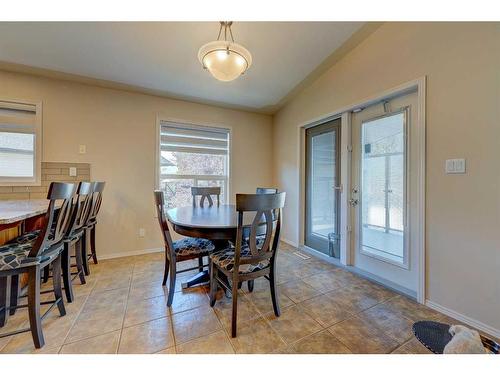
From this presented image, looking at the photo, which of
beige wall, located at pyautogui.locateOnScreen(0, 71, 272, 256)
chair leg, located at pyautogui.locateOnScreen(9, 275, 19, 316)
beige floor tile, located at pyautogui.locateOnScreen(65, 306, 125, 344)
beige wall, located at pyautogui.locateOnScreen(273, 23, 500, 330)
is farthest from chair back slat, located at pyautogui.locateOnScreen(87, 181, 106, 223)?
beige wall, located at pyautogui.locateOnScreen(273, 23, 500, 330)

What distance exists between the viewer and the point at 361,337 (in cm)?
142

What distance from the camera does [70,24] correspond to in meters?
1.86

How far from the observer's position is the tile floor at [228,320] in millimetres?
1336

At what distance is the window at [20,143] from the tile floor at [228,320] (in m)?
1.53

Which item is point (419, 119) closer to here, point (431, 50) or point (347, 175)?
point (431, 50)

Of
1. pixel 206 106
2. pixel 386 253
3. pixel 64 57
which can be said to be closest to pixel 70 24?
pixel 64 57

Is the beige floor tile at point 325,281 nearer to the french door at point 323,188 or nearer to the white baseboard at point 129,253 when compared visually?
the french door at point 323,188

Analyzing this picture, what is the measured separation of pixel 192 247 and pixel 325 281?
144 centimetres

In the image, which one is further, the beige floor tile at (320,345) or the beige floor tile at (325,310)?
the beige floor tile at (325,310)

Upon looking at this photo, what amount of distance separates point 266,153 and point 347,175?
171cm

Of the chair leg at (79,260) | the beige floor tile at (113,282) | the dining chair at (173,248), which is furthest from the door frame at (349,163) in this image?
the chair leg at (79,260)

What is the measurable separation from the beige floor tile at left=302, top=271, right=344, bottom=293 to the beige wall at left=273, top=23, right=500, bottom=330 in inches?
29.6

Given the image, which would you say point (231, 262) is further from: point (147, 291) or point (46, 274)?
point (46, 274)
